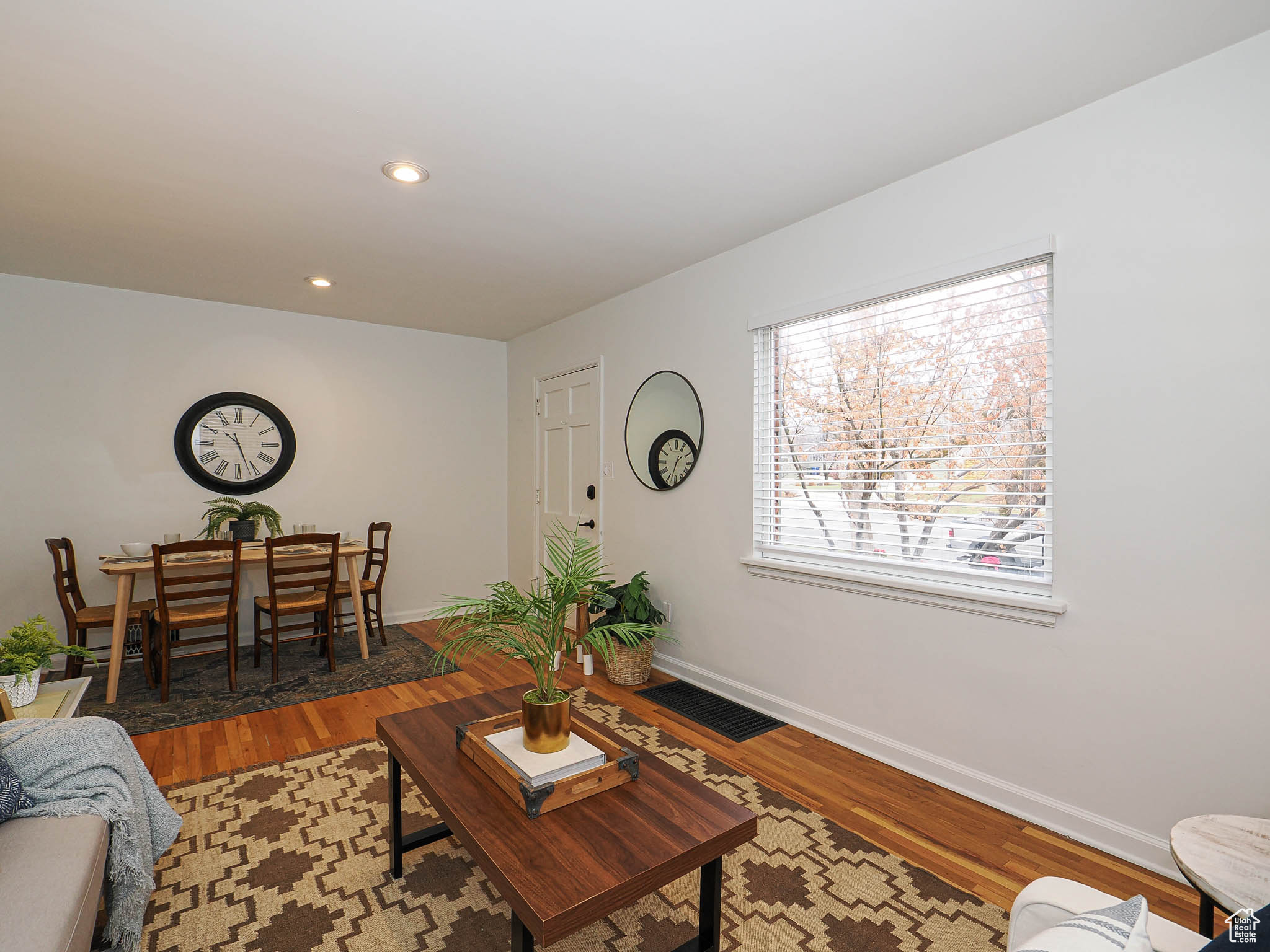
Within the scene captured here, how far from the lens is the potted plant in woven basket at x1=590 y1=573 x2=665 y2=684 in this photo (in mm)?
3666

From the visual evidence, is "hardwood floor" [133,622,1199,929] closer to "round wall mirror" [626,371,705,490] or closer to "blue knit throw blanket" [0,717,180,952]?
"blue knit throw blanket" [0,717,180,952]

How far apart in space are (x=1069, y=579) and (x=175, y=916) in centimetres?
295

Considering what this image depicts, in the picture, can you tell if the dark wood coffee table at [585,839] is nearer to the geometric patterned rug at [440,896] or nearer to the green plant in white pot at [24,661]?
the geometric patterned rug at [440,896]

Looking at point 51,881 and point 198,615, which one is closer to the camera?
point 51,881

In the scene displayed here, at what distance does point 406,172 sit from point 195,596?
103 inches

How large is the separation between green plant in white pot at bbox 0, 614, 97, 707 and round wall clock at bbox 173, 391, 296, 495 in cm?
223

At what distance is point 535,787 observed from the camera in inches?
59.7

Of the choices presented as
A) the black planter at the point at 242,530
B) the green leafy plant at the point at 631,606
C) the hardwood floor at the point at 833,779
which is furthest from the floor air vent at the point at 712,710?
the black planter at the point at 242,530

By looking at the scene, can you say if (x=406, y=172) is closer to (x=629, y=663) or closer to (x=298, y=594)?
(x=629, y=663)

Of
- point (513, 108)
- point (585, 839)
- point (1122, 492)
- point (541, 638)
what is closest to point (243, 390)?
point (513, 108)

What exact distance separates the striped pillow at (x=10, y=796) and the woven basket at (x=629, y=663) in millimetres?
2510

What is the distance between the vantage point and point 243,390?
4.65 metres

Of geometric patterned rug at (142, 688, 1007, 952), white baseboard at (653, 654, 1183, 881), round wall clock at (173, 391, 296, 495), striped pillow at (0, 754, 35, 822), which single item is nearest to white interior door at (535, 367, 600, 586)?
white baseboard at (653, 654, 1183, 881)

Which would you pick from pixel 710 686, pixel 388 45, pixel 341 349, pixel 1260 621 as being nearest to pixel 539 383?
pixel 341 349
